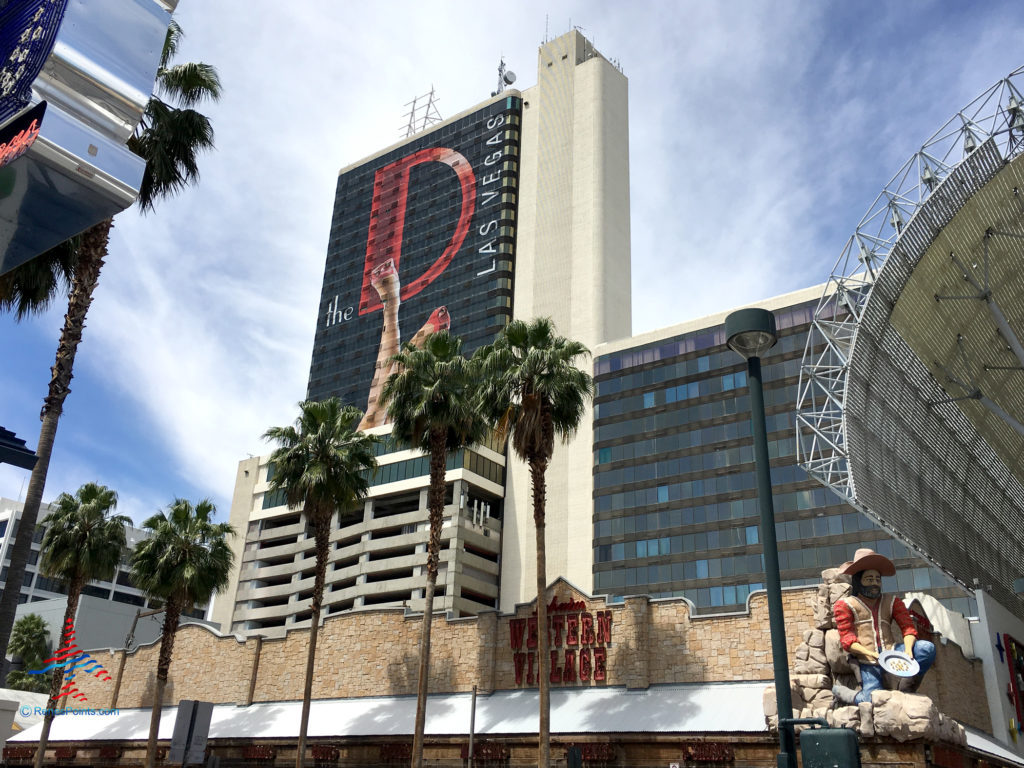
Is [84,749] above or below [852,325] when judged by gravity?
below

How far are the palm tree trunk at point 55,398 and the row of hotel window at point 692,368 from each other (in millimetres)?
66806

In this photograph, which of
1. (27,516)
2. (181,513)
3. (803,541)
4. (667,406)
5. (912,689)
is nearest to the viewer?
(27,516)

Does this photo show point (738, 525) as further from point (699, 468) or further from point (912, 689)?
point (912, 689)

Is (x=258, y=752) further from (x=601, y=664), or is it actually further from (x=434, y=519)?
(x=601, y=664)

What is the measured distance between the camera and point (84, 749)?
42531 mm

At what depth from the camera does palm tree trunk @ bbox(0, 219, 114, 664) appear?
18875 mm

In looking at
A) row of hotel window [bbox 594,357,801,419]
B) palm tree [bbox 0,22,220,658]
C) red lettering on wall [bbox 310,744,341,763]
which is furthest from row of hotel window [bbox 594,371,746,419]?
palm tree [bbox 0,22,220,658]

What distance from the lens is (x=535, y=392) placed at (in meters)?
32.1

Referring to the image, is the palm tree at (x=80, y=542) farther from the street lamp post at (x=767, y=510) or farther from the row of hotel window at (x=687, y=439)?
the row of hotel window at (x=687, y=439)

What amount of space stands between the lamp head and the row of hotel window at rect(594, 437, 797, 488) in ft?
210

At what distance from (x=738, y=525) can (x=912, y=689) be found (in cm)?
5501

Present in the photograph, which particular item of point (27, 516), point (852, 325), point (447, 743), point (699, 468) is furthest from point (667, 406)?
point (27, 516)

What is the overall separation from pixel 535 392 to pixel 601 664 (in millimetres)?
10090

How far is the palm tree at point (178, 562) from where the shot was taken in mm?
39344
